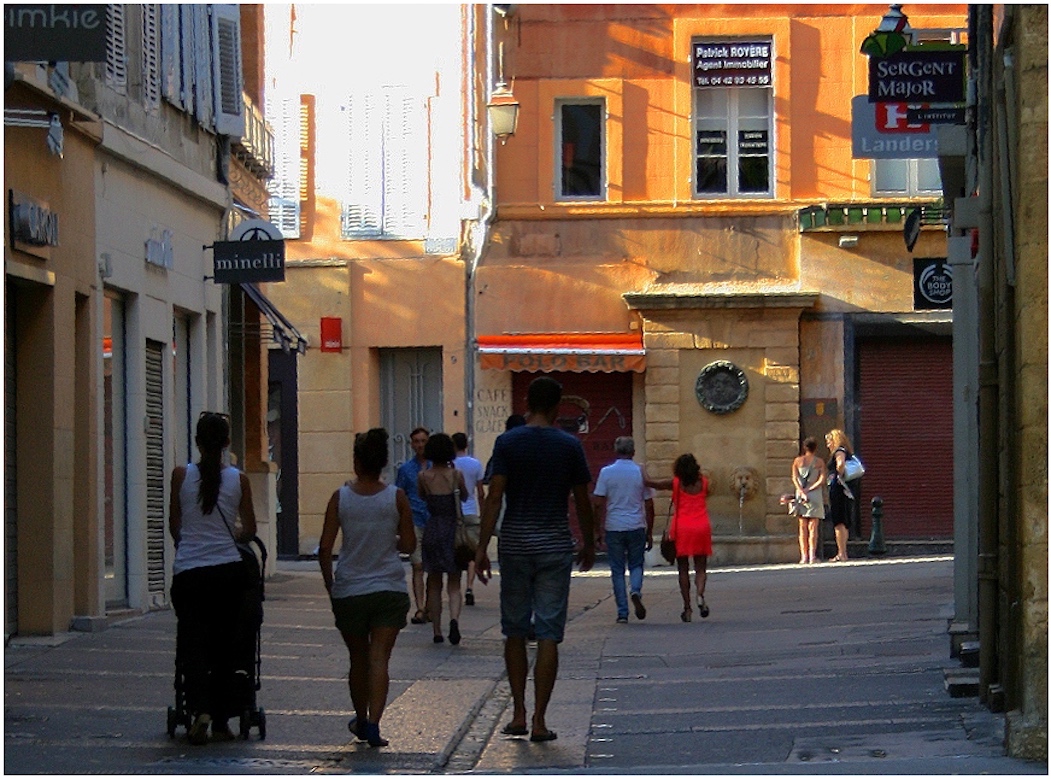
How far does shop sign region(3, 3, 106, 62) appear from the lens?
11836mm

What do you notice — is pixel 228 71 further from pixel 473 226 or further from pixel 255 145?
pixel 473 226

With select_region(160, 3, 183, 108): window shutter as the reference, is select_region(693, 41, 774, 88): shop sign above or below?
above

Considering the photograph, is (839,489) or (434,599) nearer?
(434,599)

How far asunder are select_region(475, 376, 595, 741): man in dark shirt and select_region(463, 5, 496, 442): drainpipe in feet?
64.4

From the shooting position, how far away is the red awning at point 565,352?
97.6 feet

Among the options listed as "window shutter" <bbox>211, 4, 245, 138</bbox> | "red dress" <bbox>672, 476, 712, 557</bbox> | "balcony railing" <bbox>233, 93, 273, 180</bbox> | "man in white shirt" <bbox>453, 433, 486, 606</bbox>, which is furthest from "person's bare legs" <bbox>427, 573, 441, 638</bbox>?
"balcony railing" <bbox>233, 93, 273, 180</bbox>

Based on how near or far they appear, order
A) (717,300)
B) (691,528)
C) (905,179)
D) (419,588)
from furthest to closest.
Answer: (905,179), (717,300), (691,528), (419,588)

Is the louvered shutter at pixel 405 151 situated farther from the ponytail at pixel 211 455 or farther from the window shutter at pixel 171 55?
the ponytail at pixel 211 455

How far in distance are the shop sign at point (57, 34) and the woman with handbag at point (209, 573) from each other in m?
2.50

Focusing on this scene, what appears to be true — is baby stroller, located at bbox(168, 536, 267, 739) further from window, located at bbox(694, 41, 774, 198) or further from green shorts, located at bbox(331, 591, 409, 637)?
window, located at bbox(694, 41, 774, 198)

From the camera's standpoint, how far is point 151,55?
65.9 feet

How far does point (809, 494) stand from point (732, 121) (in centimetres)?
584

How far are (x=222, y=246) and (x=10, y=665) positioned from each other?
7.25m

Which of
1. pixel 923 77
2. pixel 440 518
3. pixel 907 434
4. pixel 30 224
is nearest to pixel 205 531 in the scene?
pixel 30 224
